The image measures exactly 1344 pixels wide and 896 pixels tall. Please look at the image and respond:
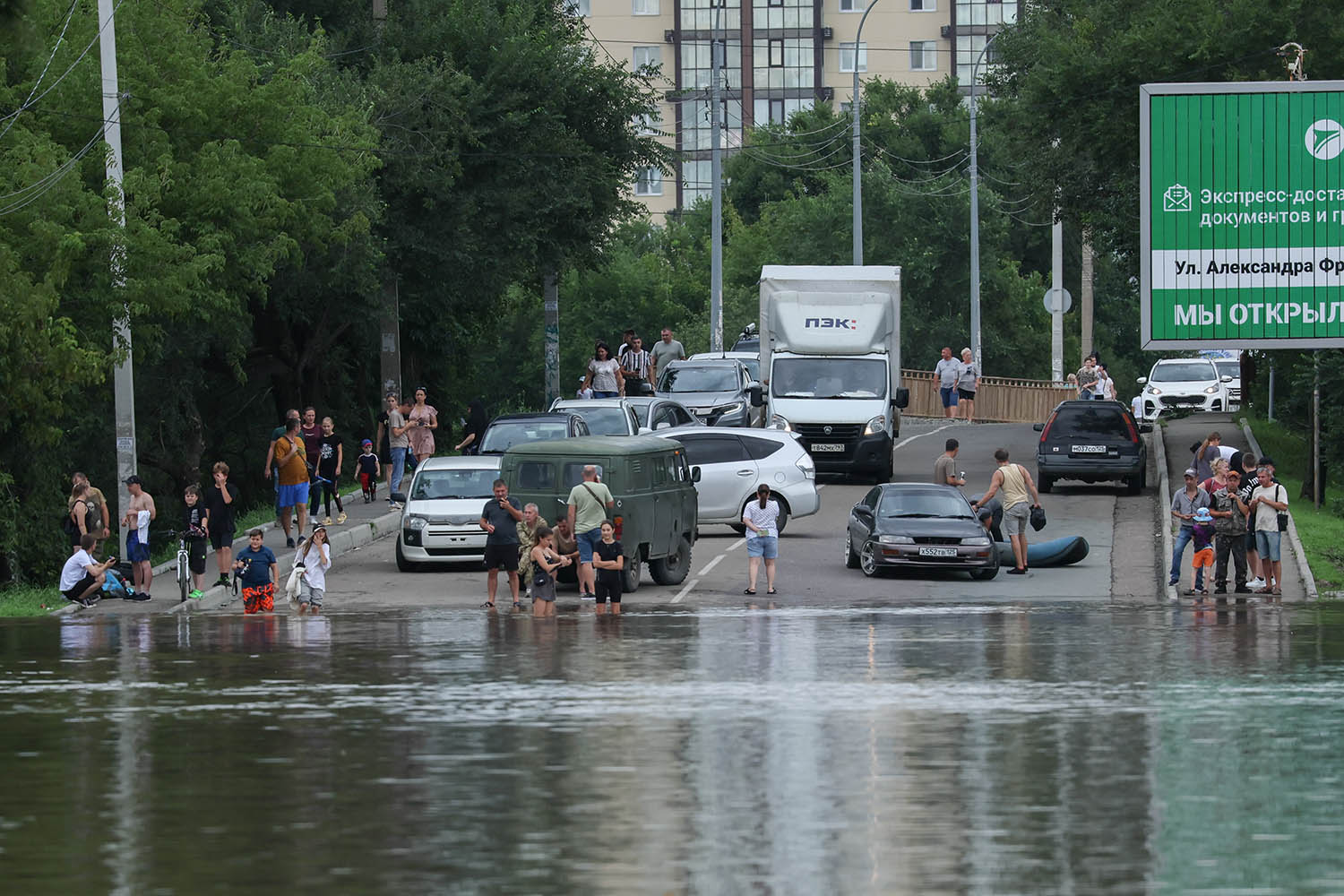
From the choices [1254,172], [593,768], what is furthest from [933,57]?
[593,768]

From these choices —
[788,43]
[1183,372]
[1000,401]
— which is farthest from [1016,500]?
[788,43]

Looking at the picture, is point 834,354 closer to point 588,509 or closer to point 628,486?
point 628,486

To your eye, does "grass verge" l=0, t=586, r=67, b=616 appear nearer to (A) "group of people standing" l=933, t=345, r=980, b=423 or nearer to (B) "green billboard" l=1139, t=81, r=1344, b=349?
(B) "green billboard" l=1139, t=81, r=1344, b=349

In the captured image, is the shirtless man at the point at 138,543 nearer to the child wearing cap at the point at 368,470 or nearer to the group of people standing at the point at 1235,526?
the child wearing cap at the point at 368,470

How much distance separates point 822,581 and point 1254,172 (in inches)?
371

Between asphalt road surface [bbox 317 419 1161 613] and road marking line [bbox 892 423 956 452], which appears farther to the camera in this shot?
road marking line [bbox 892 423 956 452]

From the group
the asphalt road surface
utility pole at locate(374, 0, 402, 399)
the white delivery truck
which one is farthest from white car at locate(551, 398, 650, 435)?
utility pole at locate(374, 0, 402, 399)

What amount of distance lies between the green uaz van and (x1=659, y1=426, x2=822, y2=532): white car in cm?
390

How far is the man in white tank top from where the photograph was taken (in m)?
27.8

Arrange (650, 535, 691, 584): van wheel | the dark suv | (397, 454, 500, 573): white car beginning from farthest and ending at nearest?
the dark suv, (397, 454, 500, 573): white car, (650, 535, 691, 584): van wheel

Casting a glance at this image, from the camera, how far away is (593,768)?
45.9 feet

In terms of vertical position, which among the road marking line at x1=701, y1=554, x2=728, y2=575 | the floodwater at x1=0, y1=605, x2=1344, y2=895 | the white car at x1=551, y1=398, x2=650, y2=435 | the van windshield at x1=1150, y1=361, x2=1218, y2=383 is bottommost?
the floodwater at x1=0, y1=605, x2=1344, y2=895

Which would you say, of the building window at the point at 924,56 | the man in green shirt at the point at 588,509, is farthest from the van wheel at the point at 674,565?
the building window at the point at 924,56

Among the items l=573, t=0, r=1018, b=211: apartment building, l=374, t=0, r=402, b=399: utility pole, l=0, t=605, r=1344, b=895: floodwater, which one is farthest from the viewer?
l=573, t=0, r=1018, b=211: apartment building
